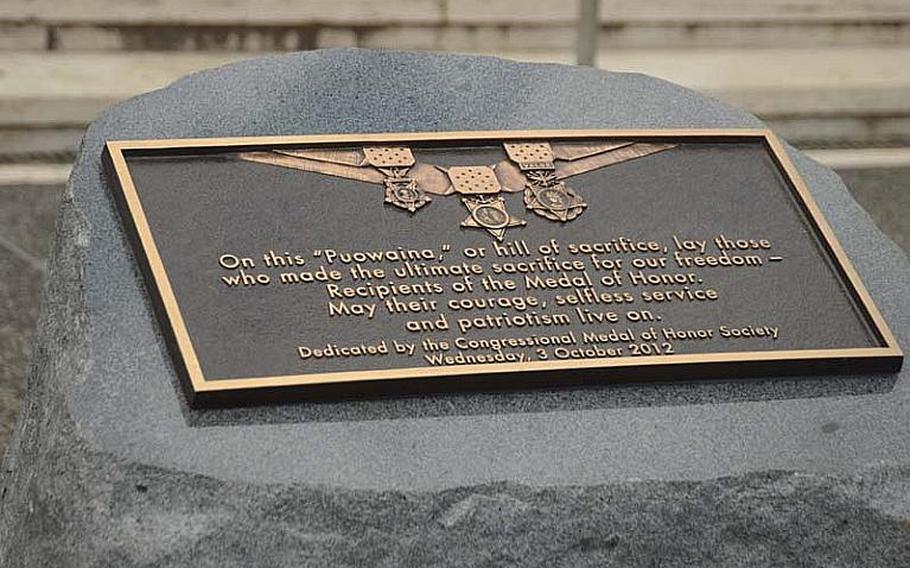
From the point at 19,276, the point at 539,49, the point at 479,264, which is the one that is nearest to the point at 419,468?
the point at 479,264

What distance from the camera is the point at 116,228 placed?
304 centimetres

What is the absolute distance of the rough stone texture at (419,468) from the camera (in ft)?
8.57

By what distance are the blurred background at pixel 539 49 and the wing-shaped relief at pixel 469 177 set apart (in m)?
2.43

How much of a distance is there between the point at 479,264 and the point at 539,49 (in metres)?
3.65

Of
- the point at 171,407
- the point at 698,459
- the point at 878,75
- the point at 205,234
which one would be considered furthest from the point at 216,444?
the point at 878,75

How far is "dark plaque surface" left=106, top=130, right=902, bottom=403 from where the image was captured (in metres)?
2.85

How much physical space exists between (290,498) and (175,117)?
102 centimetres

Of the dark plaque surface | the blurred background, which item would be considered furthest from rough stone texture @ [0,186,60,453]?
the dark plaque surface

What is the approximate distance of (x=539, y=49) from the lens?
6.57m

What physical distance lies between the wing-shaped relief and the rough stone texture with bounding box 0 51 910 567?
0.42 metres

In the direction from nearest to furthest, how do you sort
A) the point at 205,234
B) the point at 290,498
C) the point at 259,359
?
the point at 290,498 < the point at 259,359 < the point at 205,234

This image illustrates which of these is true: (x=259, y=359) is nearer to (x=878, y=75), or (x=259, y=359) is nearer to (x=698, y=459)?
(x=698, y=459)

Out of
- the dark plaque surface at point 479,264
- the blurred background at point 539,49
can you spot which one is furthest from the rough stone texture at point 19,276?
the dark plaque surface at point 479,264

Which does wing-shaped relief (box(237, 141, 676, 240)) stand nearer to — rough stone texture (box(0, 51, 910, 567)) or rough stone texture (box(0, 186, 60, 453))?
rough stone texture (box(0, 51, 910, 567))
